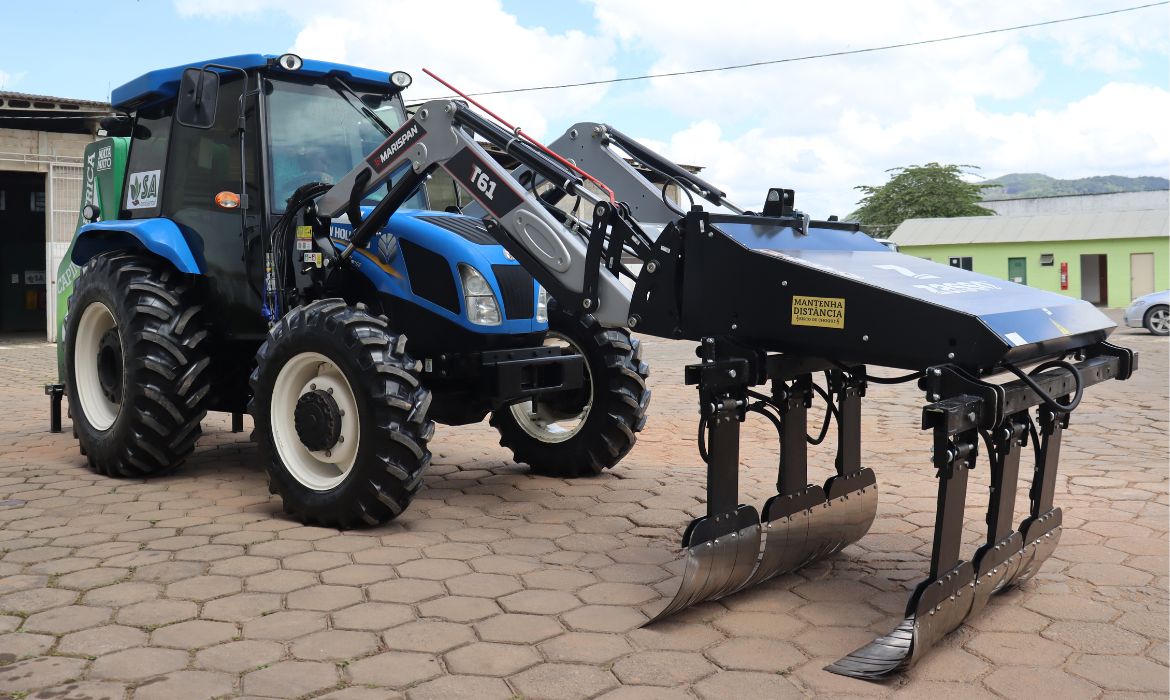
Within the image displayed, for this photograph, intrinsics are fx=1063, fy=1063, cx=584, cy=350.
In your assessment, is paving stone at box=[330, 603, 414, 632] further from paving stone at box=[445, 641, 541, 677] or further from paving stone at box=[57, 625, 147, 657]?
paving stone at box=[57, 625, 147, 657]

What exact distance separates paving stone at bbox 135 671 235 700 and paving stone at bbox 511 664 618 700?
3.10 ft

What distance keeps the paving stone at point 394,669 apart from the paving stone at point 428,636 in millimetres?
73

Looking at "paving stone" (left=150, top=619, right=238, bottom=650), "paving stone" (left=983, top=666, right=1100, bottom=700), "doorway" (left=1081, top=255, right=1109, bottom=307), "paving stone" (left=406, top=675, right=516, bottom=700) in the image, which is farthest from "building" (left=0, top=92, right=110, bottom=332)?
"doorway" (left=1081, top=255, right=1109, bottom=307)

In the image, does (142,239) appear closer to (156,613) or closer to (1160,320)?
(156,613)

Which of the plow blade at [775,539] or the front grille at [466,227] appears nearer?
the plow blade at [775,539]

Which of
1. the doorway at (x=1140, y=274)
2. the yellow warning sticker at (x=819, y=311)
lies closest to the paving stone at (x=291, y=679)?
the yellow warning sticker at (x=819, y=311)

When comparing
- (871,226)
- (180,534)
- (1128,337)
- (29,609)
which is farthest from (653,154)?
(871,226)

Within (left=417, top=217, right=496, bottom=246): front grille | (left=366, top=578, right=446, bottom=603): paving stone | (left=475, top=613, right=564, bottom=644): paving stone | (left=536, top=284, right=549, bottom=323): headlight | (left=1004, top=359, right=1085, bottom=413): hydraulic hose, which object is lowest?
(left=475, top=613, right=564, bottom=644): paving stone

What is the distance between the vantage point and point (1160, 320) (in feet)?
69.7

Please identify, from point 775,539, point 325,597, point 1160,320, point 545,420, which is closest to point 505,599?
point 325,597

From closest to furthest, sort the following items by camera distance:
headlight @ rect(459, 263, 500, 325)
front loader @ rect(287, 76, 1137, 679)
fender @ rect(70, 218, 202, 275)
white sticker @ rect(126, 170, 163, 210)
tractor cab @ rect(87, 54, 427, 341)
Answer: front loader @ rect(287, 76, 1137, 679), headlight @ rect(459, 263, 500, 325), tractor cab @ rect(87, 54, 427, 341), fender @ rect(70, 218, 202, 275), white sticker @ rect(126, 170, 163, 210)

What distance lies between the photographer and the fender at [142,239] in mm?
6355

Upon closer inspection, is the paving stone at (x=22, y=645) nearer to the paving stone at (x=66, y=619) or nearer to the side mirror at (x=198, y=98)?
the paving stone at (x=66, y=619)

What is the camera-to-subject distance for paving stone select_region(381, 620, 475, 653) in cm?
382
